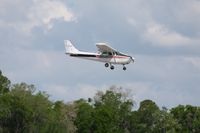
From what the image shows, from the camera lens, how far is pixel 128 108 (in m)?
192

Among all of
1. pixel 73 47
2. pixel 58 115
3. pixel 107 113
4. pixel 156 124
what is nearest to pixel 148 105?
pixel 156 124

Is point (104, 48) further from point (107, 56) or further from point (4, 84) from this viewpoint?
point (4, 84)

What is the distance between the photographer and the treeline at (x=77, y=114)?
16088 centimetres

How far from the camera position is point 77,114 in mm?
176250

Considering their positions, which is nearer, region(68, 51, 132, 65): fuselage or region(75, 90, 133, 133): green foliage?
region(68, 51, 132, 65): fuselage

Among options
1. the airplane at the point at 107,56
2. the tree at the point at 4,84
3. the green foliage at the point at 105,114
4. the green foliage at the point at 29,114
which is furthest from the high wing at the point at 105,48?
the tree at the point at 4,84

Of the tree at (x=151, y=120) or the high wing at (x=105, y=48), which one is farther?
the tree at (x=151, y=120)

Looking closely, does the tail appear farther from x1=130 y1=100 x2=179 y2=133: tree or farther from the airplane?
x1=130 y1=100 x2=179 y2=133: tree

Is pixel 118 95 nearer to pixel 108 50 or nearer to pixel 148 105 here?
pixel 148 105

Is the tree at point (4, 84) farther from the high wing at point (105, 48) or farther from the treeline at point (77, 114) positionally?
the high wing at point (105, 48)

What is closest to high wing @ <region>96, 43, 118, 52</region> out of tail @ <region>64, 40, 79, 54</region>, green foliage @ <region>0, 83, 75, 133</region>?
tail @ <region>64, 40, 79, 54</region>

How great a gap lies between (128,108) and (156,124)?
933 cm

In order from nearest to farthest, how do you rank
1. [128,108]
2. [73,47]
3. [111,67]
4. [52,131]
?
[111,67] → [73,47] → [52,131] → [128,108]

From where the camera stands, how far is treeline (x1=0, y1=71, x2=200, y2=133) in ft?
528
